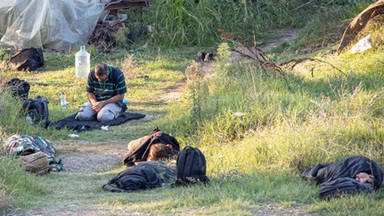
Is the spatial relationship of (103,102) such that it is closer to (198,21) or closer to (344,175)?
(344,175)

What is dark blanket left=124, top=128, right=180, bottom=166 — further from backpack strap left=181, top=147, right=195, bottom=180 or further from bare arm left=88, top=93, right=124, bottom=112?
bare arm left=88, top=93, right=124, bottom=112

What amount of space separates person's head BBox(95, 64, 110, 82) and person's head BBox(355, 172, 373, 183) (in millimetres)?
→ 5001

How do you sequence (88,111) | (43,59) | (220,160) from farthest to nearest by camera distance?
(43,59) → (88,111) → (220,160)

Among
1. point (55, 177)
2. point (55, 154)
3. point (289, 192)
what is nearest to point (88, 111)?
point (55, 154)

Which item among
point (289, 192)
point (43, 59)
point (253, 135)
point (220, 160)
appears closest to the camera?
point (289, 192)

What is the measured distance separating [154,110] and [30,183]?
4.64 meters

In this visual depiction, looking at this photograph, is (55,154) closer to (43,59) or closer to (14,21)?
(43,59)

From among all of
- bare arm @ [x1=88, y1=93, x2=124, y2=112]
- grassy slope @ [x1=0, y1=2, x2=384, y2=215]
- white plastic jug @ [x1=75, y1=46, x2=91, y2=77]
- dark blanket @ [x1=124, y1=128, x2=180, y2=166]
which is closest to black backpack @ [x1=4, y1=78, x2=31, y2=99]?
grassy slope @ [x1=0, y1=2, x2=384, y2=215]

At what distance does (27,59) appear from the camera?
14375mm

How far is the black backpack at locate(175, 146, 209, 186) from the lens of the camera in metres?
7.31

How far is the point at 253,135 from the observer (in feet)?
29.1

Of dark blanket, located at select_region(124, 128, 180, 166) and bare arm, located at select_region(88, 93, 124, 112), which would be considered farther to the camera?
bare arm, located at select_region(88, 93, 124, 112)

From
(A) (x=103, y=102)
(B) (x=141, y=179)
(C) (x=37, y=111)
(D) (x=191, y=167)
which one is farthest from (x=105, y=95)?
(D) (x=191, y=167)

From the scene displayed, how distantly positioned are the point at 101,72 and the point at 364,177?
506 cm
